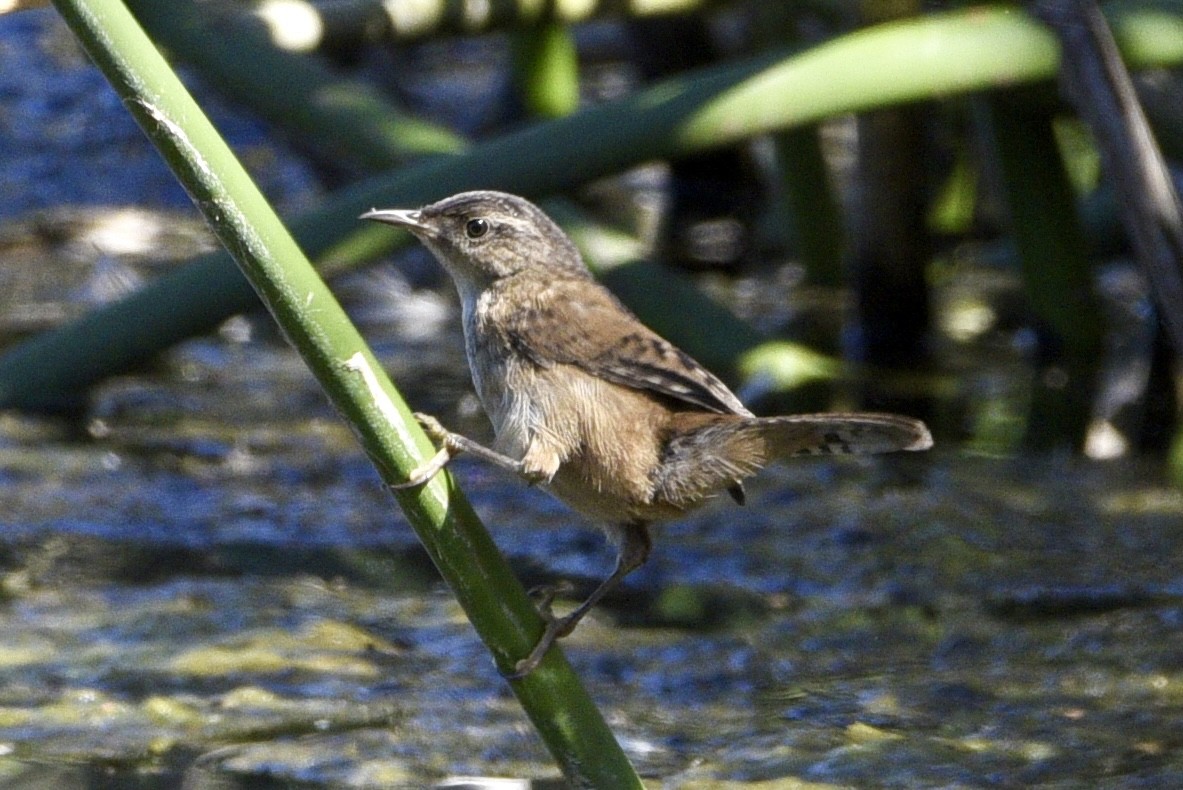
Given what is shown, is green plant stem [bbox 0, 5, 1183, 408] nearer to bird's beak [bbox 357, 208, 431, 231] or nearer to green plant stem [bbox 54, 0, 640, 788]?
bird's beak [bbox 357, 208, 431, 231]

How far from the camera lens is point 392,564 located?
4.87m

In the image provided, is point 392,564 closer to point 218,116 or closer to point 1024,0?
point 1024,0

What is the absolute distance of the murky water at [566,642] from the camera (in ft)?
11.7

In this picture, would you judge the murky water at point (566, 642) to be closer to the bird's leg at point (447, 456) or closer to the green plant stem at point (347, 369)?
the bird's leg at point (447, 456)

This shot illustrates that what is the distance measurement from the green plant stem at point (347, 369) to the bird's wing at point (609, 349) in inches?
24.1

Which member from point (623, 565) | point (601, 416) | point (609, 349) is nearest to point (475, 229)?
point (609, 349)

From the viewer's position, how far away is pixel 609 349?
126 inches

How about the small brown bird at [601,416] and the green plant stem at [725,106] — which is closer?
the small brown bird at [601,416]

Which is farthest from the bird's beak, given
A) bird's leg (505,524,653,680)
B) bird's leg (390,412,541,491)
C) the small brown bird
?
bird's leg (505,524,653,680)

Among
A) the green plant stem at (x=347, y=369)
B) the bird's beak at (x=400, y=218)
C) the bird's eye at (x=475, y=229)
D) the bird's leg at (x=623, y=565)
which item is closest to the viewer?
the green plant stem at (x=347, y=369)

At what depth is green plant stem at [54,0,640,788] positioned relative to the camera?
86.7 inches

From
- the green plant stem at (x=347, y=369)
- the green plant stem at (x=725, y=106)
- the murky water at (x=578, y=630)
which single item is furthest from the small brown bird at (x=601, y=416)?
the green plant stem at (x=725, y=106)

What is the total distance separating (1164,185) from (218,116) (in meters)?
5.79

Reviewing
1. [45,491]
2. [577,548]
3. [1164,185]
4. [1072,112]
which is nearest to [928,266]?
[1072,112]
